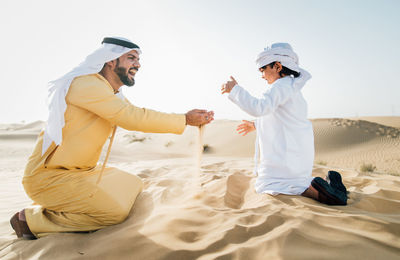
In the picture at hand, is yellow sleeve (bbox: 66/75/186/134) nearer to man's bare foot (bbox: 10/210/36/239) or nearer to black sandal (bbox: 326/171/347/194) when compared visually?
man's bare foot (bbox: 10/210/36/239)

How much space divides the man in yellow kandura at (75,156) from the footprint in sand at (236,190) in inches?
42.0

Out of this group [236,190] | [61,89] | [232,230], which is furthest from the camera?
[236,190]

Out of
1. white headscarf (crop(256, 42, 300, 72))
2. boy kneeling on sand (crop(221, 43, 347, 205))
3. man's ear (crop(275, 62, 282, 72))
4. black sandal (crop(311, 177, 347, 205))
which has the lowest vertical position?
black sandal (crop(311, 177, 347, 205))

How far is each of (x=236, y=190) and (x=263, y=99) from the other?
51.2 inches

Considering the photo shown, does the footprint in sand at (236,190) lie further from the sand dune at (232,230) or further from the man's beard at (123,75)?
the man's beard at (123,75)

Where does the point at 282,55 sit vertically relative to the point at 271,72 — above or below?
above

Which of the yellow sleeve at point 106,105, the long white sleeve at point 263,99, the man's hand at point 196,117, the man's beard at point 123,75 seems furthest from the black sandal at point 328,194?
the man's beard at point 123,75

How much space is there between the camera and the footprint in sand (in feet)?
9.25

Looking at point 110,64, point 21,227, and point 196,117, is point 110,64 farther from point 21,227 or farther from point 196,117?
point 21,227

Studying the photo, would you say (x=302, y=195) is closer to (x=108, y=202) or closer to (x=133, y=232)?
(x=133, y=232)

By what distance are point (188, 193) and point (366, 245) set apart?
2.05 m

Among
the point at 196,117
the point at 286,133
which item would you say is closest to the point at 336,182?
the point at 286,133

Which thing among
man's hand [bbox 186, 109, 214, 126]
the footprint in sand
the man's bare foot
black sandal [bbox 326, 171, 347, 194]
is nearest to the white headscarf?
man's hand [bbox 186, 109, 214, 126]

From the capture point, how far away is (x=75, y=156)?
7.76 ft
